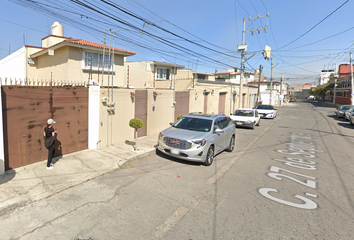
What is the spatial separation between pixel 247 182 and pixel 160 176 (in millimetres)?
2436

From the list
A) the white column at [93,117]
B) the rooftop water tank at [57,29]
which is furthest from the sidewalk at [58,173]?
the rooftop water tank at [57,29]

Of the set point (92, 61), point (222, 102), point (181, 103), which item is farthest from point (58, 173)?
point (222, 102)

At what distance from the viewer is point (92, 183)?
221 inches

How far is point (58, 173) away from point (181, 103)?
9781mm

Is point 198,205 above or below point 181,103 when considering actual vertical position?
below

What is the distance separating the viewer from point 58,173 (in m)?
5.95

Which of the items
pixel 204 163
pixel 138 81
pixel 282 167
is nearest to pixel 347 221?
pixel 282 167

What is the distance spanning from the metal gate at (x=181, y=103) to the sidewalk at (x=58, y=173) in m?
6.08

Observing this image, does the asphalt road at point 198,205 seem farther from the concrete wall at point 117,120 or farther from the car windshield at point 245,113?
the car windshield at point 245,113

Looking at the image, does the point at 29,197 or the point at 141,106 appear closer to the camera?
the point at 29,197

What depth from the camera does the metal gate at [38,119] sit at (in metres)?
5.83

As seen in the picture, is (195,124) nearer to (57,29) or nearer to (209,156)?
(209,156)

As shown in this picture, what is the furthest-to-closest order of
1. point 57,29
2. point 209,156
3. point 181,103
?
point 57,29 < point 181,103 < point 209,156

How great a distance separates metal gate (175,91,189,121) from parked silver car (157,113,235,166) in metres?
5.36
